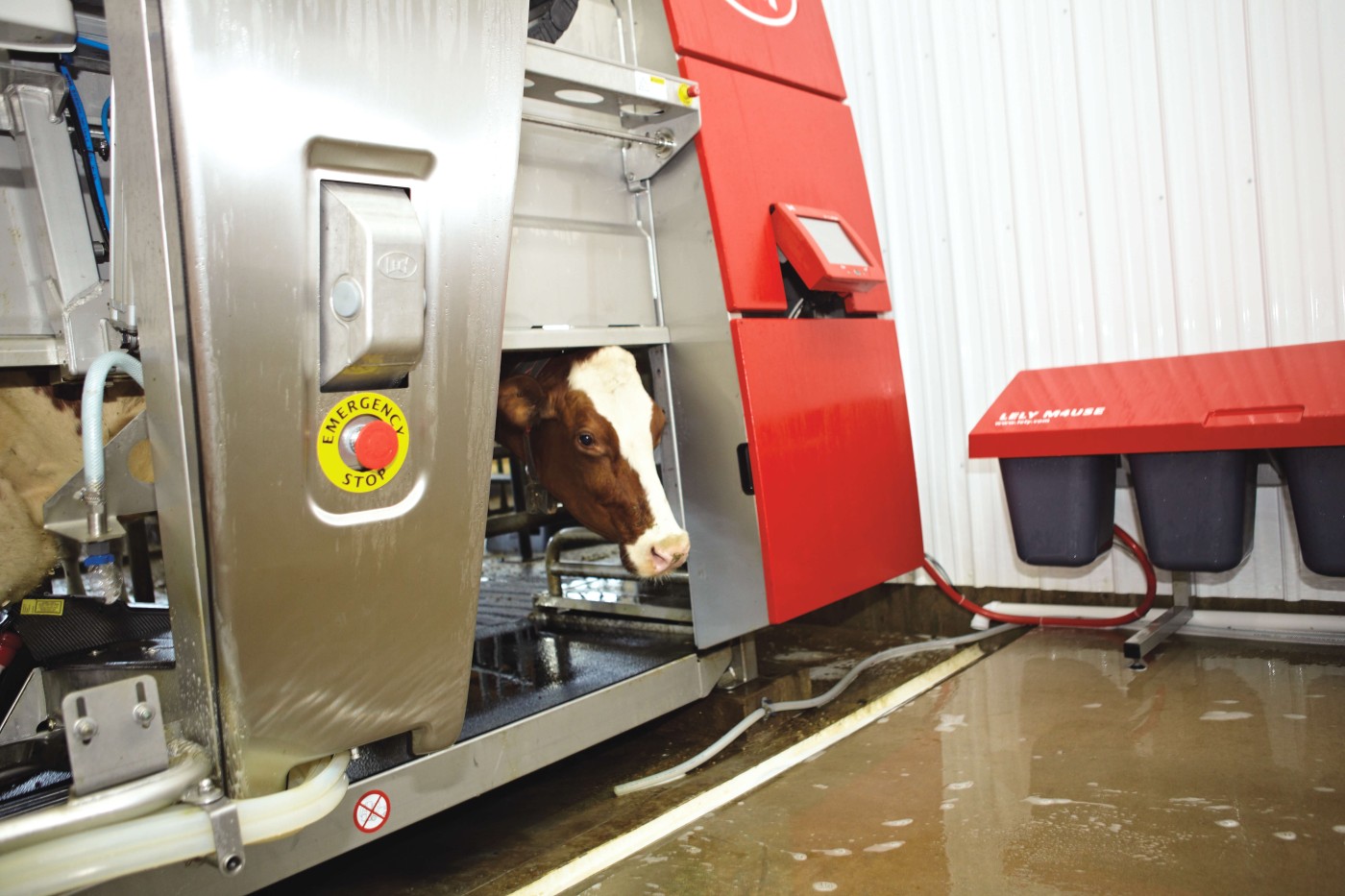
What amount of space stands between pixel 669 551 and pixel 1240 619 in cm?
184

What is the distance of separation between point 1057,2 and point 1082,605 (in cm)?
201

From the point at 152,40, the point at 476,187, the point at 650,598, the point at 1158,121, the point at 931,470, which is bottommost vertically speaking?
the point at 650,598

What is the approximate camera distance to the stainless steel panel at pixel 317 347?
A: 1.12 meters

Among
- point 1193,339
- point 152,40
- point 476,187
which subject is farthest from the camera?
point 1193,339

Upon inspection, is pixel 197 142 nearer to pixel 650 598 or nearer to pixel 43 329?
pixel 43 329

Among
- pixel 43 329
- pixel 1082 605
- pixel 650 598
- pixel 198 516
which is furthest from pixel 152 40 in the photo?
pixel 1082 605

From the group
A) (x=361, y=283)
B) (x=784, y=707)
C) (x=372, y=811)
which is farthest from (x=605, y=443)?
(x=361, y=283)

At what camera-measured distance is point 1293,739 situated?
1.93 meters

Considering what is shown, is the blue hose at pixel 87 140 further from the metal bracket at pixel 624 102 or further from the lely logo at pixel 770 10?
the lely logo at pixel 770 10

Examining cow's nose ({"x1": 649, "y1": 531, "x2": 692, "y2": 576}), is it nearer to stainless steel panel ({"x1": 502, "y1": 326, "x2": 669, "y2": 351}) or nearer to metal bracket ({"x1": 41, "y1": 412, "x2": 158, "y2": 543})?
stainless steel panel ({"x1": 502, "y1": 326, "x2": 669, "y2": 351})

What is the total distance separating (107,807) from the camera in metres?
1.06

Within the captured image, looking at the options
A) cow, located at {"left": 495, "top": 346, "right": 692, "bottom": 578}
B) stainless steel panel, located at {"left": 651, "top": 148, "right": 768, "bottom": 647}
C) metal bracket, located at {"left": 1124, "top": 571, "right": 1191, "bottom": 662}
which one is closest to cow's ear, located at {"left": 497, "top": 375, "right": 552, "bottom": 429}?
cow, located at {"left": 495, "top": 346, "right": 692, "bottom": 578}

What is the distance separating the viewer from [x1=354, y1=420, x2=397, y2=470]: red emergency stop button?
1269mm

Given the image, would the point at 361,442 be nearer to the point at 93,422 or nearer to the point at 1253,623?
the point at 93,422
